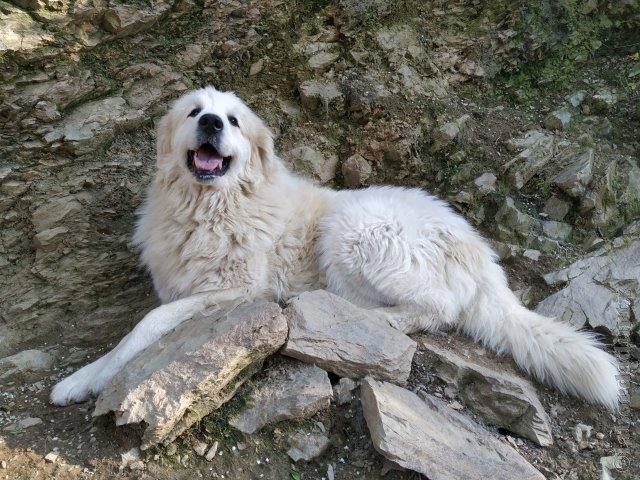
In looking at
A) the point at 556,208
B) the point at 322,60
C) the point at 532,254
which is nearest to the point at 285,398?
the point at 532,254

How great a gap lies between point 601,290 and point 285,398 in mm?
3026

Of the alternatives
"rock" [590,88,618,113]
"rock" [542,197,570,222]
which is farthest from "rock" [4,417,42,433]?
"rock" [590,88,618,113]

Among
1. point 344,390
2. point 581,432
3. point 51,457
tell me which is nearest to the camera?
point 51,457

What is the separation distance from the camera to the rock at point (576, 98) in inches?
249

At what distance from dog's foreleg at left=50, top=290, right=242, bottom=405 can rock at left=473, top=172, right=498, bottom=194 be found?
3.16 m

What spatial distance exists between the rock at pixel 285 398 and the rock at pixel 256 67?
11.7 feet

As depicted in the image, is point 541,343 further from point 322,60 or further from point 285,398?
point 322,60

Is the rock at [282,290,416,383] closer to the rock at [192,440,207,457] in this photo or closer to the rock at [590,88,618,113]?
the rock at [192,440,207,457]

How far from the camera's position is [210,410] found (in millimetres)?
3484

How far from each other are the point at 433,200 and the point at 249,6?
2851 millimetres

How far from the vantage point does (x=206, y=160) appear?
14.9 ft

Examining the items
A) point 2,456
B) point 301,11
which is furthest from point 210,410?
point 301,11

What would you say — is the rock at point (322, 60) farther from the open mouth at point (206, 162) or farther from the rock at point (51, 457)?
the rock at point (51, 457)

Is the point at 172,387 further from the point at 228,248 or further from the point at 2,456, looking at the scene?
the point at 228,248
